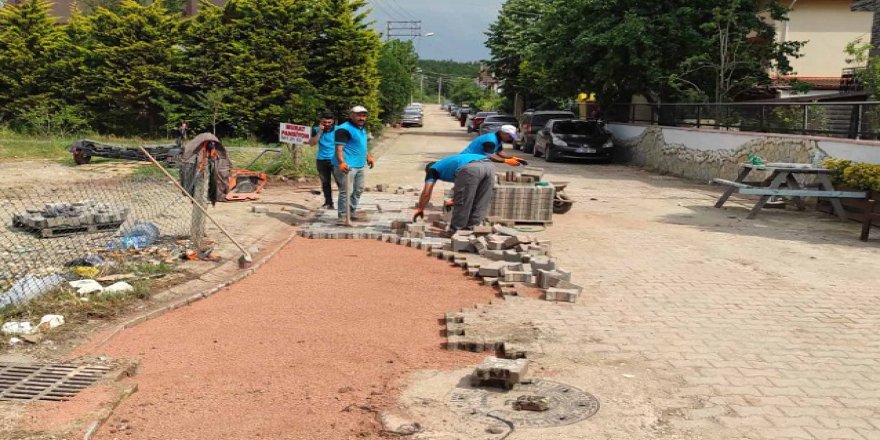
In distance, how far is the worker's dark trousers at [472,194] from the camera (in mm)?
9695

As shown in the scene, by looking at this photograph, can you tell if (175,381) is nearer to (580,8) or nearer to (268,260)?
(268,260)

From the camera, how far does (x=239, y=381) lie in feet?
15.6

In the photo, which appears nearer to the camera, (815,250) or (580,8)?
(815,250)

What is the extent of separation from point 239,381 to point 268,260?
3761mm

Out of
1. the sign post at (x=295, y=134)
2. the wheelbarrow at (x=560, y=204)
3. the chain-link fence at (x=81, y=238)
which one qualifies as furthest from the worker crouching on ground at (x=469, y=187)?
the sign post at (x=295, y=134)

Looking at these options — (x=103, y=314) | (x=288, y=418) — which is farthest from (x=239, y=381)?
(x=103, y=314)

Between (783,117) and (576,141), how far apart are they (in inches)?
328

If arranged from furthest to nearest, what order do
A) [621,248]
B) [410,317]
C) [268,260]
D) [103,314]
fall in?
[621,248], [268,260], [410,317], [103,314]

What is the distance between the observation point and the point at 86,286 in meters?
6.42

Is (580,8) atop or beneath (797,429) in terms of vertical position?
atop

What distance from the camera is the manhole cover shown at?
426 centimetres

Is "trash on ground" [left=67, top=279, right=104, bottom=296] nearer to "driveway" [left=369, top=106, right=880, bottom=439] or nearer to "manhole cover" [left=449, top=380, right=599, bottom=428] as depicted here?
"driveway" [left=369, top=106, right=880, bottom=439]

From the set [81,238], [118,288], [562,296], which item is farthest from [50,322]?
[562,296]

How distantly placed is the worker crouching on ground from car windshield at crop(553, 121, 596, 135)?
48.4ft
